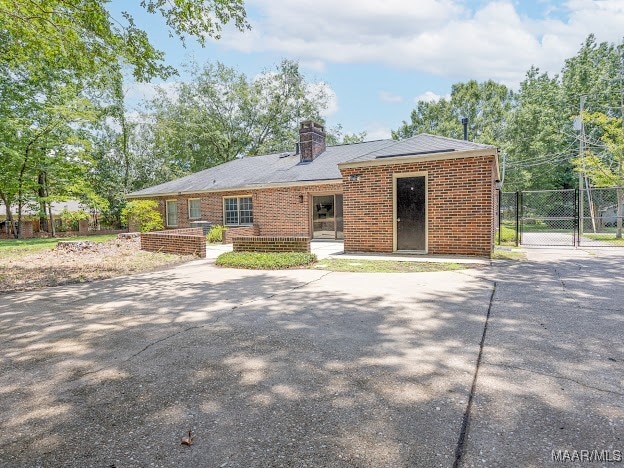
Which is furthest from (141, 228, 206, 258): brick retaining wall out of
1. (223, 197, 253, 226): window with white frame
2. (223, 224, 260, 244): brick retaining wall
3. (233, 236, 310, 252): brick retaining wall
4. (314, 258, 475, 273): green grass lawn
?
(223, 197, 253, 226): window with white frame

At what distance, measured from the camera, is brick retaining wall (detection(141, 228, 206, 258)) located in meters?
10.9

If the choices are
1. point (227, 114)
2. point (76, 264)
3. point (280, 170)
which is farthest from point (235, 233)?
point (227, 114)

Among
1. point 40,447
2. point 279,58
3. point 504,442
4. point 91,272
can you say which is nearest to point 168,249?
point 91,272

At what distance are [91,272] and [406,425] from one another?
27.1 ft

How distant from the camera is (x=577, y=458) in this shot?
1842 millimetres

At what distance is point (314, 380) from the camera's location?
2766 millimetres

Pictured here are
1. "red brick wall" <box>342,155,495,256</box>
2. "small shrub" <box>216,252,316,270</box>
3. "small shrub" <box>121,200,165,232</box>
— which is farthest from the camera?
"small shrub" <box>121,200,165,232</box>

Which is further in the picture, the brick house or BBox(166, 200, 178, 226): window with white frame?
BBox(166, 200, 178, 226): window with white frame

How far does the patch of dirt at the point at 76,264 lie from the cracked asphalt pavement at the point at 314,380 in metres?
2.09

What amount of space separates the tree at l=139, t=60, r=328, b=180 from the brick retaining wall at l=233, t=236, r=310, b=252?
2587 cm

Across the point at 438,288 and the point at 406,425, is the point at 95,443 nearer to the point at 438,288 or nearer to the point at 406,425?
the point at 406,425

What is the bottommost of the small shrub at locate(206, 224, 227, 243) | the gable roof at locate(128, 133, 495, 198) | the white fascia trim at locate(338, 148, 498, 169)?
the small shrub at locate(206, 224, 227, 243)

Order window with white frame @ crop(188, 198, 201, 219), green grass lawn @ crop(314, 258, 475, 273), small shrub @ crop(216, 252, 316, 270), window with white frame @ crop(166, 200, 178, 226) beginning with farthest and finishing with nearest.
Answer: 1. window with white frame @ crop(166, 200, 178, 226)
2. window with white frame @ crop(188, 198, 201, 219)
3. small shrub @ crop(216, 252, 316, 270)
4. green grass lawn @ crop(314, 258, 475, 273)

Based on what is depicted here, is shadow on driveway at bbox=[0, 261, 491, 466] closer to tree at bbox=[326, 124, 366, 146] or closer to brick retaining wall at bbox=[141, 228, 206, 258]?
brick retaining wall at bbox=[141, 228, 206, 258]
